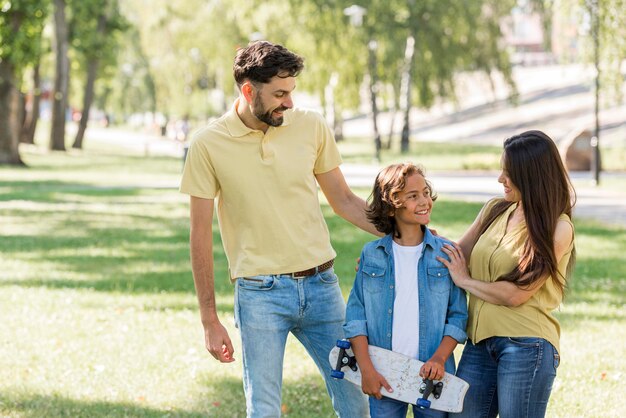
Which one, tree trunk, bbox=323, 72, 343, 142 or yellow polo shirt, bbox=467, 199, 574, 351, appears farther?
tree trunk, bbox=323, 72, 343, 142

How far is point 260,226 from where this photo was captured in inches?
172

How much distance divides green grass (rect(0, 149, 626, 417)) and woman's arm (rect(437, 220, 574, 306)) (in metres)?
2.32

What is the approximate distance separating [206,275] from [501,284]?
1.16 m

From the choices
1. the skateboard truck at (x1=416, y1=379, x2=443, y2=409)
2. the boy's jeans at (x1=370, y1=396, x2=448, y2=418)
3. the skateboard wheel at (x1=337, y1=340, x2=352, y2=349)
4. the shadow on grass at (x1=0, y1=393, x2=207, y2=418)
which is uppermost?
the skateboard wheel at (x1=337, y1=340, x2=352, y2=349)

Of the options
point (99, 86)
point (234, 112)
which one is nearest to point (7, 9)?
point (234, 112)

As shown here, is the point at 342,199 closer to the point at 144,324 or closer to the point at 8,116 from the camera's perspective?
the point at 144,324

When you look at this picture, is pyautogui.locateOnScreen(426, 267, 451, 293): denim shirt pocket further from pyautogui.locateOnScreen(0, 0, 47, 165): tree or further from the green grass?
pyautogui.locateOnScreen(0, 0, 47, 165): tree

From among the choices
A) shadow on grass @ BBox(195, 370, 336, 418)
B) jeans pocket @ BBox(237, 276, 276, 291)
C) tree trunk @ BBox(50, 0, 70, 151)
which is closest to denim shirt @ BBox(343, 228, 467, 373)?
jeans pocket @ BBox(237, 276, 276, 291)

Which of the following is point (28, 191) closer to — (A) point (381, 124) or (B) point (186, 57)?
(B) point (186, 57)

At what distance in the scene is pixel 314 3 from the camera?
121 ft

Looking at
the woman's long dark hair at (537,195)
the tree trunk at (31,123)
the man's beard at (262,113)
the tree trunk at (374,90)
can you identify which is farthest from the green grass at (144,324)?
the tree trunk at (31,123)

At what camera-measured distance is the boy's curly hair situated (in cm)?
426

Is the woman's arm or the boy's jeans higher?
the woman's arm

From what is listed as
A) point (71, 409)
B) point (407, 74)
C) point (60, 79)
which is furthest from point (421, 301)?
point (60, 79)
